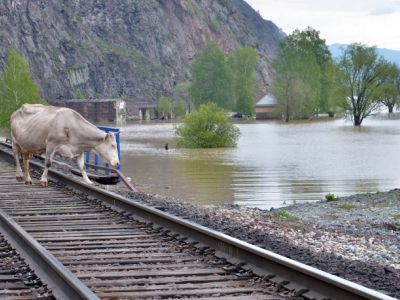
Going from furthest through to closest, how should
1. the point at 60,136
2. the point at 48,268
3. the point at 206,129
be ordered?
the point at 206,129 < the point at 60,136 < the point at 48,268

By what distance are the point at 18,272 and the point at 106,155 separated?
30.1 ft

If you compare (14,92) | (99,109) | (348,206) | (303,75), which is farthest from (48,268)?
(99,109)

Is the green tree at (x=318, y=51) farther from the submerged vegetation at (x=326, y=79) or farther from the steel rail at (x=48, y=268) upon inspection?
the steel rail at (x=48, y=268)

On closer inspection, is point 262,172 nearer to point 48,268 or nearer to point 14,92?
point 48,268

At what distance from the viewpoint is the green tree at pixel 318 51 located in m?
159

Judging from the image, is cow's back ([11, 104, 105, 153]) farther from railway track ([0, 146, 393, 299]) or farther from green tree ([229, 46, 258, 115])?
green tree ([229, 46, 258, 115])

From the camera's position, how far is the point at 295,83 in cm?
14462

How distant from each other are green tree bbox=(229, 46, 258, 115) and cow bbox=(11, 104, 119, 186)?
5895 inches

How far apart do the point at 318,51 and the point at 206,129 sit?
107677 millimetres

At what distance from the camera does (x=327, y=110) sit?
160625 mm

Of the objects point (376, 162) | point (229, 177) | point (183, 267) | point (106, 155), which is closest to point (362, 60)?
point (376, 162)

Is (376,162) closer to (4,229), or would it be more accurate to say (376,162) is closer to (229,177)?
(229,177)

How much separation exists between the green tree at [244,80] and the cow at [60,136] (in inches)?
5895

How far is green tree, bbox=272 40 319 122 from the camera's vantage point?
464ft
